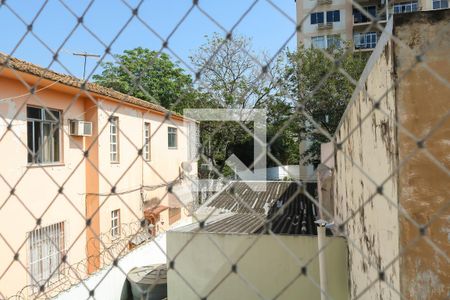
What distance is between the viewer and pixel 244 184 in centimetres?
929

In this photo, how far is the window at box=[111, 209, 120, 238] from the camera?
23.4 ft

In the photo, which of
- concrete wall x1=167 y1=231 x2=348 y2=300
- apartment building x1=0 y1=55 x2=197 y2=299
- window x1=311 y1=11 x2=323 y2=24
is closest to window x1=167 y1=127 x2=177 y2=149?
apartment building x1=0 y1=55 x2=197 y2=299

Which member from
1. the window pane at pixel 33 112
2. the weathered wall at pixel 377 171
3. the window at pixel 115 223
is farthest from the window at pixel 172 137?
the weathered wall at pixel 377 171

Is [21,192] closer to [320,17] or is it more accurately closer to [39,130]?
[39,130]

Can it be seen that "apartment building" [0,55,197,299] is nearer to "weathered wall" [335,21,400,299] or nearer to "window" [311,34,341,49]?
"weathered wall" [335,21,400,299]

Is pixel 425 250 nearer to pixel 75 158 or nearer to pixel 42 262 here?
pixel 42 262

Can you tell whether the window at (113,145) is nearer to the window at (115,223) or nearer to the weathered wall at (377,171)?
the window at (115,223)

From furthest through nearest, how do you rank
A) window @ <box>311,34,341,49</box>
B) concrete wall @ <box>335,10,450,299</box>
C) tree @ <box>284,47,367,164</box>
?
1. window @ <box>311,34,341,49</box>
2. tree @ <box>284,47,367,164</box>
3. concrete wall @ <box>335,10,450,299</box>

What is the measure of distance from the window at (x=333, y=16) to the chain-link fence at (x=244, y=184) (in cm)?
581

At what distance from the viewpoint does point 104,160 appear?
6777 mm

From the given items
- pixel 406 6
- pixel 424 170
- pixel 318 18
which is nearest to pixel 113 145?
pixel 424 170

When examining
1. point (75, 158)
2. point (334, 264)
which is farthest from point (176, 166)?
point (334, 264)

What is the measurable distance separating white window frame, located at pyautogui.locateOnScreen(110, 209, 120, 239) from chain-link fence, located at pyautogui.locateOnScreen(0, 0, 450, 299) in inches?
1.4

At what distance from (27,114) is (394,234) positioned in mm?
4679
